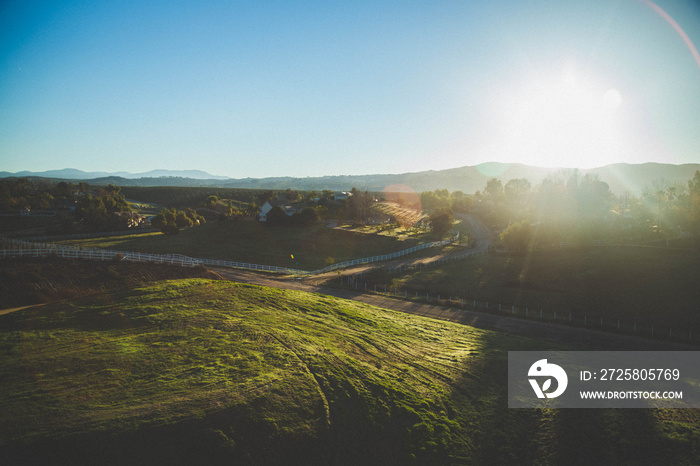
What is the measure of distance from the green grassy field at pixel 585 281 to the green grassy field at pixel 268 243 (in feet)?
46.2

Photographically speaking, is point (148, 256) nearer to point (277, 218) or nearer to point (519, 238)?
point (277, 218)

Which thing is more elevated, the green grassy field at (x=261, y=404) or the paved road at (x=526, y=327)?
the green grassy field at (x=261, y=404)

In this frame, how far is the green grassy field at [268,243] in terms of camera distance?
51.5 metres

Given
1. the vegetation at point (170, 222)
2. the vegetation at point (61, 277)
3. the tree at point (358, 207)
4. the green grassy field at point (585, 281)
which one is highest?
the tree at point (358, 207)

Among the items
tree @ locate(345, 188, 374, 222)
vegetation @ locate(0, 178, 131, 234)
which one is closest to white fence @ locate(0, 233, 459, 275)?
tree @ locate(345, 188, 374, 222)

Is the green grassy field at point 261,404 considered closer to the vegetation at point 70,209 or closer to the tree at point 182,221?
the tree at point 182,221

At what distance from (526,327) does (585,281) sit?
50.0 feet

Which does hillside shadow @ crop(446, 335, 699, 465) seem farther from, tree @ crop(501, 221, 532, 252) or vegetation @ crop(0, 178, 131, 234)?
vegetation @ crop(0, 178, 131, 234)

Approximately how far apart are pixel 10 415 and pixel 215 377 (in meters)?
5.26

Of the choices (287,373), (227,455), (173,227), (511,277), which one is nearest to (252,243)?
(173,227)

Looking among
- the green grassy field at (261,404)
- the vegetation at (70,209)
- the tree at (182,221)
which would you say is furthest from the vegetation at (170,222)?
the green grassy field at (261,404)

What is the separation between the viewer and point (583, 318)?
28.4 metres

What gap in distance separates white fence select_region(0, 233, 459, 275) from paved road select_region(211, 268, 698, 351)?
976cm

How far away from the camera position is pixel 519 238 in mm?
47219
